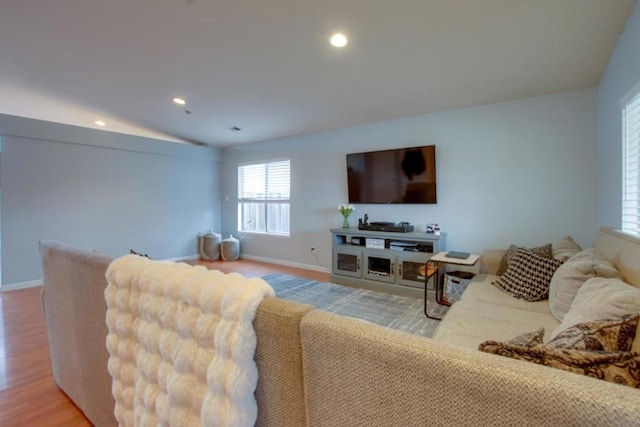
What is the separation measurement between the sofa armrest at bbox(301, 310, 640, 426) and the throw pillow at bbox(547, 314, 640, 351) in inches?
Answer: 18.0

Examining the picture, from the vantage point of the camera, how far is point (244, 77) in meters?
3.37

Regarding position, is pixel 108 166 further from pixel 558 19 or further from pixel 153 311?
pixel 558 19

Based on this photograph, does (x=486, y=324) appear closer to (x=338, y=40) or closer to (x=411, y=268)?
(x=411, y=268)

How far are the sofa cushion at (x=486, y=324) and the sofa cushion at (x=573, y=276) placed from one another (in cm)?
10

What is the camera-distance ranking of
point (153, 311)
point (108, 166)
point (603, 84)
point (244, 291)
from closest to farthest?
1. point (244, 291)
2. point (153, 311)
3. point (603, 84)
4. point (108, 166)

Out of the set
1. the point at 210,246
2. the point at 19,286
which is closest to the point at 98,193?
A: the point at 19,286

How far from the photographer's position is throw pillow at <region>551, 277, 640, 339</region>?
3.38ft

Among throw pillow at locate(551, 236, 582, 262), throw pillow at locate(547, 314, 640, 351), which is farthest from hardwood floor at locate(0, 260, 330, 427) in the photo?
throw pillow at locate(551, 236, 582, 262)

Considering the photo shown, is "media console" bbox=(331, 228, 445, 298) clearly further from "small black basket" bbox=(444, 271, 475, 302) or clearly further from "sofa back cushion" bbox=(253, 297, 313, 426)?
"sofa back cushion" bbox=(253, 297, 313, 426)

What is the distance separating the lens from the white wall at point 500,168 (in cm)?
307

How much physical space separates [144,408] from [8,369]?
2057 mm

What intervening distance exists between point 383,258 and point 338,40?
8.63 feet

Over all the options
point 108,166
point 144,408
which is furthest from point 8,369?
point 108,166

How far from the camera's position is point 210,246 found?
5.93 m
